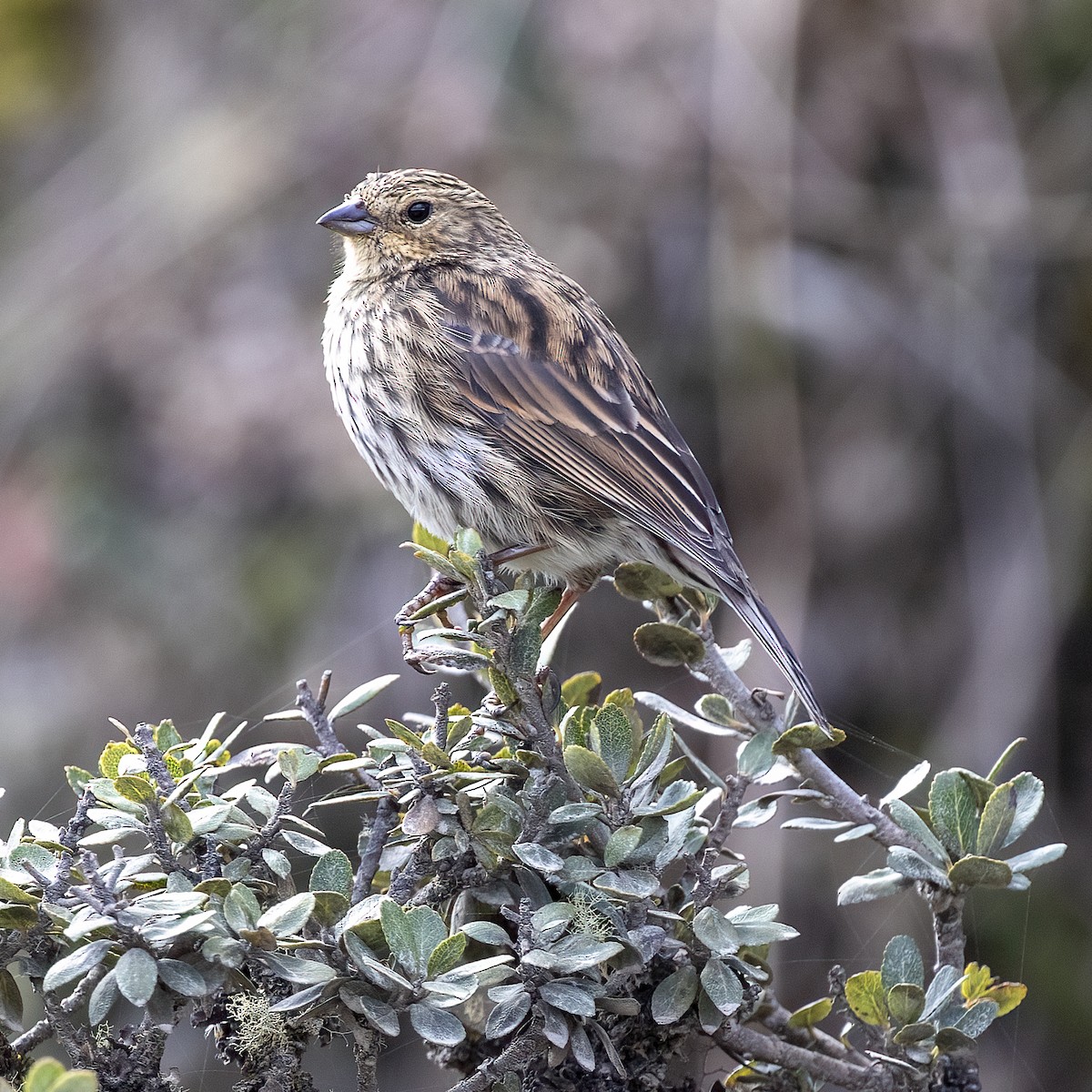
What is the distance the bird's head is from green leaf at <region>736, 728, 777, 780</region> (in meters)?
1.67

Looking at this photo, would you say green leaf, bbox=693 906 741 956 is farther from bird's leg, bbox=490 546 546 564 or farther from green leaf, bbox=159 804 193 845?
bird's leg, bbox=490 546 546 564

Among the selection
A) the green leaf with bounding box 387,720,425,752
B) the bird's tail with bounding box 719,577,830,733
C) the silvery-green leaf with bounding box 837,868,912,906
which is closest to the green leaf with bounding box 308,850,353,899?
the green leaf with bounding box 387,720,425,752

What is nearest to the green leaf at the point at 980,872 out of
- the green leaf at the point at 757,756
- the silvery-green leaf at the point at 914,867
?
the silvery-green leaf at the point at 914,867

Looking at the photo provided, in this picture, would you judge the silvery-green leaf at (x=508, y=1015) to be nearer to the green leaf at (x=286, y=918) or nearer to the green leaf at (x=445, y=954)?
the green leaf at (x=445, y=954)

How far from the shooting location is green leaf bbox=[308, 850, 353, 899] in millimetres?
1383

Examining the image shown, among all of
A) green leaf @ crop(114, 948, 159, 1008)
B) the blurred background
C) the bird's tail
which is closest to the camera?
green leaf @ crop(114, 948, 159, 1008)

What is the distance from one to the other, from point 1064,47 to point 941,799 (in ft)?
9.71

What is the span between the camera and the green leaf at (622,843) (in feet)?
4.61

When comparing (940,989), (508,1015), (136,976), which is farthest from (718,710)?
(136,976)

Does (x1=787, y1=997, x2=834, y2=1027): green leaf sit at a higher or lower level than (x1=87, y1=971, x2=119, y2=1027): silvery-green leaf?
lower

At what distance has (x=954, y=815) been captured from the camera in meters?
1.55

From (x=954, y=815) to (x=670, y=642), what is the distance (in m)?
0.39

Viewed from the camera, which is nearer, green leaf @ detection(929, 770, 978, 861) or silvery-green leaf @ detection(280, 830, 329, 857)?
silvery-green leaf @ detection(280, 830, 329, 857)

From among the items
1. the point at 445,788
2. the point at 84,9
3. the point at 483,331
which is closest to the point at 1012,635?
the point at 483,331
